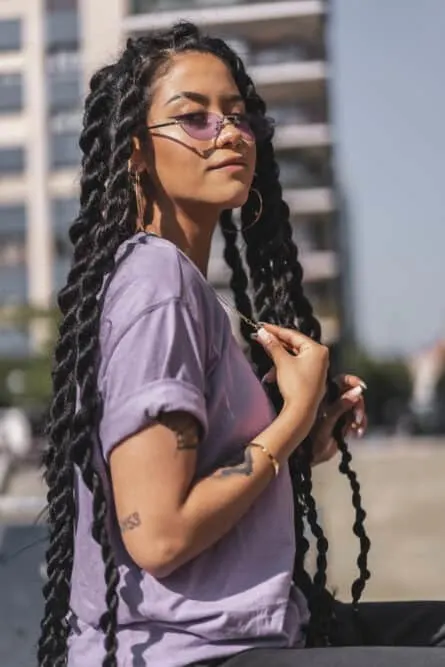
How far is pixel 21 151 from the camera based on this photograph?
3173 centimetres

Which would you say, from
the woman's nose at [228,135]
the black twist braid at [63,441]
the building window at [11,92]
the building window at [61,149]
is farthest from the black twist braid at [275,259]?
the building window at [61,149]

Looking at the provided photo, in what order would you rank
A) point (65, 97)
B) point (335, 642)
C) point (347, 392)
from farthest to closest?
point (65, 97), point (347, 392), point (335, 642)

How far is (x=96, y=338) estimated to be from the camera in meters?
1.41

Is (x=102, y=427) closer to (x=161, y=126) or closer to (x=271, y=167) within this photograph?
(x=161, y=126)

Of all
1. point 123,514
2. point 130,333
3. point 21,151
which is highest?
point 130,333

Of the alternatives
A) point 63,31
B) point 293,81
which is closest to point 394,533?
point 63,31

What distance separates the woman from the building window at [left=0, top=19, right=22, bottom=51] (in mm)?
6439

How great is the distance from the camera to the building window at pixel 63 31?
22438 millimetres

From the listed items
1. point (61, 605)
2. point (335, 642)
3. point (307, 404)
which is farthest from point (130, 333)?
point (335, 642)

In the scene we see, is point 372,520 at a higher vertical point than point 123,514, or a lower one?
lower

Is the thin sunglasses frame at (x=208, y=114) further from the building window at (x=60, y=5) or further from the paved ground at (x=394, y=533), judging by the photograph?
the building window at (x=60, y=5)

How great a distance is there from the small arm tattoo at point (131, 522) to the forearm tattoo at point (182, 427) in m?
0.08

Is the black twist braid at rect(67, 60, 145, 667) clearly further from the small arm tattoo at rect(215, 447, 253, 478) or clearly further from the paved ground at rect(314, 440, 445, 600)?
the paved ground at rect(314, 440, 445, 600)

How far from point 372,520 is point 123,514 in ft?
29.9
